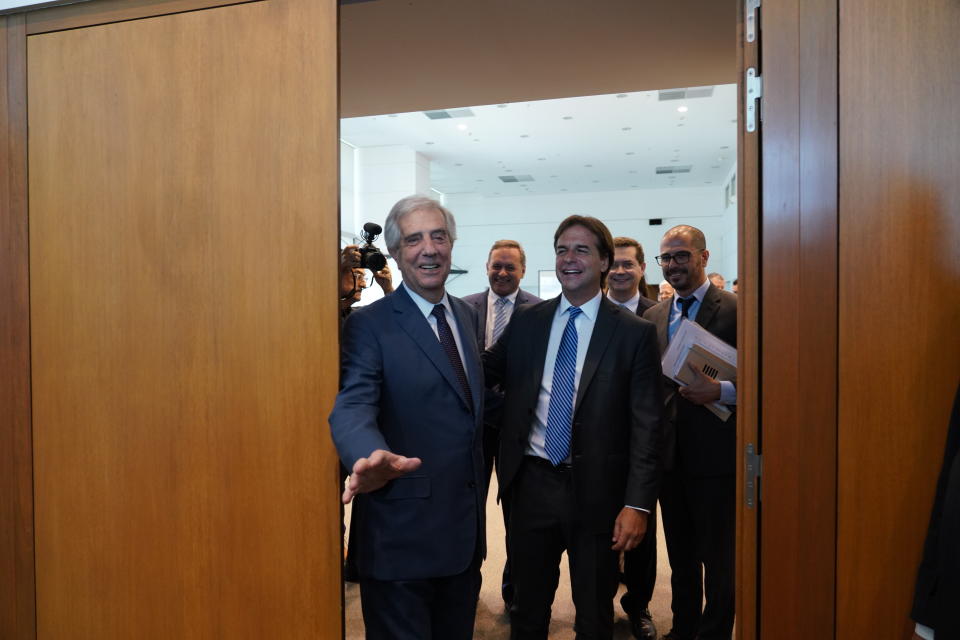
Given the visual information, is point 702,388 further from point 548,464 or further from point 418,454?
point 418,454

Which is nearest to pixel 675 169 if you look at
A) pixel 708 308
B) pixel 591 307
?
pixel 708 308

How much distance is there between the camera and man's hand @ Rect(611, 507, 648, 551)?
2.05 metres

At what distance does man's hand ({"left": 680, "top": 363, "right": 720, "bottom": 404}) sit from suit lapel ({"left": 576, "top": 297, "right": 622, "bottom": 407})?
51 centimetres

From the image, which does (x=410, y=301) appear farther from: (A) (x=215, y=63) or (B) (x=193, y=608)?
(B) (x=193, y=608)

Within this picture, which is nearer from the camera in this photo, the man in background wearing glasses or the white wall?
the man in background wearing glasses

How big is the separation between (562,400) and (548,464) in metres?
0.22

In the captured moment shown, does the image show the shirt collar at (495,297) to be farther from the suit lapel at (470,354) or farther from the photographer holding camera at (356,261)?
the suit lapel at (470,354)

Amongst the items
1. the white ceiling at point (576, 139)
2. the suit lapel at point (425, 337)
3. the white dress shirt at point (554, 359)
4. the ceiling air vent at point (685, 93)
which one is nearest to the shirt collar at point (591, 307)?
the white dress shirt at point (554, 359)

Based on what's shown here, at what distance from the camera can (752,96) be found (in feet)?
5.00

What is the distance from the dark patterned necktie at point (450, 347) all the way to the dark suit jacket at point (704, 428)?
1017 mm

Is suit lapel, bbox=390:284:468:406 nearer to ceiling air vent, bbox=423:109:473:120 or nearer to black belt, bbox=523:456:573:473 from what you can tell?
black belt, bbox=523:456:573:473

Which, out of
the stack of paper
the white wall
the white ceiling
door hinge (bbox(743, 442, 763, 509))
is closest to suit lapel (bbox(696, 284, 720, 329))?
the stack of paper

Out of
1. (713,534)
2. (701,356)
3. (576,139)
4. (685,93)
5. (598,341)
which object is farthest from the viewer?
(576,139)

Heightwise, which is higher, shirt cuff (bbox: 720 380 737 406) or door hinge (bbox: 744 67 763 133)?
door hinge (bbox: 744 67 763 133)
